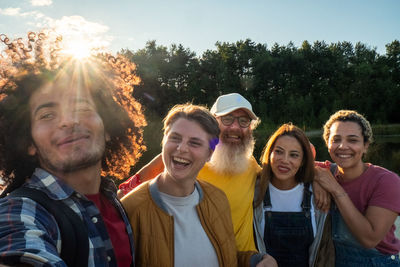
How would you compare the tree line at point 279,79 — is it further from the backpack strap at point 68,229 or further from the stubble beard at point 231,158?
the backpack strap at point 68,229

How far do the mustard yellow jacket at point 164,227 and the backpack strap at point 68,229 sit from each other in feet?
1.84

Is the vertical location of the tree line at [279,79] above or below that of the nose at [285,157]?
above

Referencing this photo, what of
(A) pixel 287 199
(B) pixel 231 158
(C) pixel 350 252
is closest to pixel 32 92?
(B) pixel 231 158

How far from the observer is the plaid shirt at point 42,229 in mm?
969

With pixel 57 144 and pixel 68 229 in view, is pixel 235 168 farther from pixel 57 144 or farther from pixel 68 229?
pixel 68 229

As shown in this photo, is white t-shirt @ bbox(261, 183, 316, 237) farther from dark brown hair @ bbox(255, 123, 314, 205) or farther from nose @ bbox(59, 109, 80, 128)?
nose @ bbox(59, 109, 80, 128)

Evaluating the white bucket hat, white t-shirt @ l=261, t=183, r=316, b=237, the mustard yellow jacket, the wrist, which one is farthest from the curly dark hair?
the wrist

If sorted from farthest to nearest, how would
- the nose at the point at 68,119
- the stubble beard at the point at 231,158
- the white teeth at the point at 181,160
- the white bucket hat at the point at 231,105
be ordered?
the white bucket hat at the point at 231,105, the stubble beard at the point at 231,158, the white teeth at the point at 181,160, the nose at the point at 68,119

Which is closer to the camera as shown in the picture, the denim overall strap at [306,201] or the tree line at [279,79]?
the denim overall strap at [306,201]

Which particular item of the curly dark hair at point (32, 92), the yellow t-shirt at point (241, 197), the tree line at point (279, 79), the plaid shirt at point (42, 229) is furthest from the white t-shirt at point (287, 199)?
the tree line at point (279, 79)

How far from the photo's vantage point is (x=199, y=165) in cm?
196

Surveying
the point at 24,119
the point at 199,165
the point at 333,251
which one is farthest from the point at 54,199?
the point at 333,251

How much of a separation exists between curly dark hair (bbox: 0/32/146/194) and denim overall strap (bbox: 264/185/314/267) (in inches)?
57.0

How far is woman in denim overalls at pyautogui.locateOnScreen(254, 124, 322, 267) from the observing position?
8.02 feet
